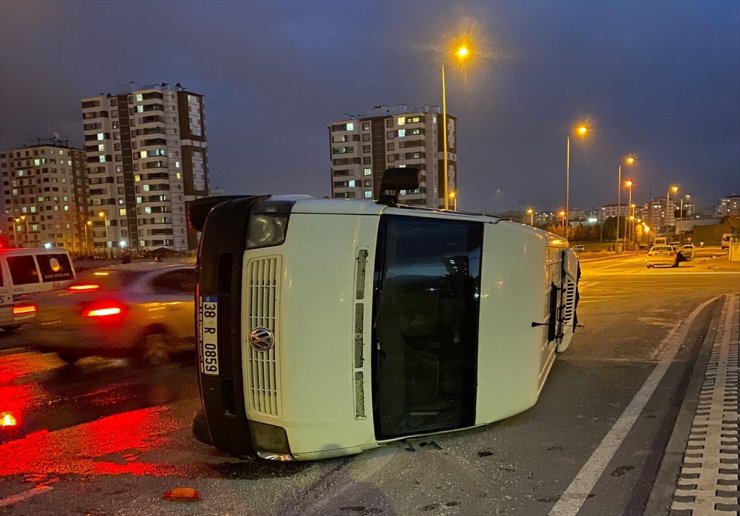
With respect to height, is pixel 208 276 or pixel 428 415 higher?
pixel 208 276

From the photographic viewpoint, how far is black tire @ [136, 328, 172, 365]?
26.7ft

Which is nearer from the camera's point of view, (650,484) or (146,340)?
(650,484)

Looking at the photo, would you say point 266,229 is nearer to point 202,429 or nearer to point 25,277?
point 202,429

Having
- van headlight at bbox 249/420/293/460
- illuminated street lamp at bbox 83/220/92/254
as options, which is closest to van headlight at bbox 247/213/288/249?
van headlight at bbox 249/420/293/460

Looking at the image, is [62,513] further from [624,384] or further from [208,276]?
[624,384]

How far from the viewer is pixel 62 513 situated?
328cm

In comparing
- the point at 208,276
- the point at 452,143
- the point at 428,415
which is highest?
the point at 452,143

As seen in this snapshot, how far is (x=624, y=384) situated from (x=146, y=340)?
6.79 metres

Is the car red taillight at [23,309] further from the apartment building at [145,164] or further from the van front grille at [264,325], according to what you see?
the apartment building at [145,164]

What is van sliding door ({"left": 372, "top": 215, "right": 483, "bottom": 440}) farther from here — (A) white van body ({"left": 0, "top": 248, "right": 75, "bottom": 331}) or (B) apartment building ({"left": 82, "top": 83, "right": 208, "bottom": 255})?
(B) apartment building ({"left": 82, "top": 83, "right": 208, "bottom": 255})

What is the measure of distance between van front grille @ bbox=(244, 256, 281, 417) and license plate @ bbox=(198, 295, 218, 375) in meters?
0.28

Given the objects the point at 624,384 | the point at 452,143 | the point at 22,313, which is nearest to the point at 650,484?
the point at 624,384

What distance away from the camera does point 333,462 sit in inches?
153

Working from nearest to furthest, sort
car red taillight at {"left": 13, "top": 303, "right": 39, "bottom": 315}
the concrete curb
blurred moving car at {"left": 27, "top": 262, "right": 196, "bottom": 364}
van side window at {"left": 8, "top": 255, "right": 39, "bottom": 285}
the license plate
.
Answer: the concrete curb
the license plate
blurred moving car at {"left": 27, "top": 262, "right": 196, "bottom": 364}
car red taillight at {"left": 13, "top": 303, "right": 39, "bottom": 315}
van side window at {"left": 8, "top": 255, "right": 39, "bottom": 285}
